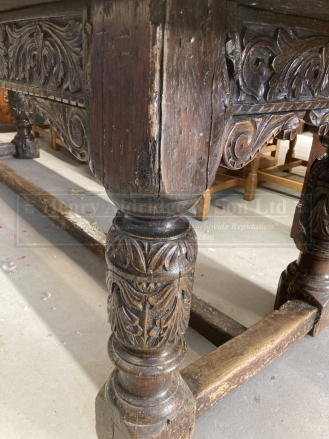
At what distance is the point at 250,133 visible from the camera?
1.98ft

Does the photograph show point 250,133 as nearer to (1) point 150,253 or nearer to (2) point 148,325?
(1) point 150,253

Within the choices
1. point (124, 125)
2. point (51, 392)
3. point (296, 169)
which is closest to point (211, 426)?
point (51, 392)

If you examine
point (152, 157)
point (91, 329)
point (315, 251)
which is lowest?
point (91, 329)

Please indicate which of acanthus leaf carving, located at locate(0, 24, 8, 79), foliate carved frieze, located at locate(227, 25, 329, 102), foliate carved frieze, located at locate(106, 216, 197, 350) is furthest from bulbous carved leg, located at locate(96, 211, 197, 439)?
acanthus leaf carving, located at locate(0, 24, 8, 79)

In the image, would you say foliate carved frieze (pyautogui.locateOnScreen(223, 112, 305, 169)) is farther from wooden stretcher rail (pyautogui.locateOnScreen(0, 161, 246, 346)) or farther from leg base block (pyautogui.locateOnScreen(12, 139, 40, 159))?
leg base block (pyautogui.locateOnScreen(12, 139, 40, 159))

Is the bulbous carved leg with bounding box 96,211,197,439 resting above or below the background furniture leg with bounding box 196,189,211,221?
above

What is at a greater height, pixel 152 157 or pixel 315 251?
pixel 152 157

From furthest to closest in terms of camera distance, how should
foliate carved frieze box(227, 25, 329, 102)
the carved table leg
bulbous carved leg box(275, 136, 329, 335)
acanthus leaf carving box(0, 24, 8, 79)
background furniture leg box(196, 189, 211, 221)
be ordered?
background furniture leg box(196, 189, 211, 221) → bulbous carved leg box(275, 136, 329, 335) → acanthus leaf carving box(0, 24, 8, 79) → foliate carved frieze box(227, 25, 329, 102) → the carved table leg

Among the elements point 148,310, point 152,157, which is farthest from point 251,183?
point 152,157

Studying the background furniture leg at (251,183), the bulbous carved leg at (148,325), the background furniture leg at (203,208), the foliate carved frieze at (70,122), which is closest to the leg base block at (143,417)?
the bulbous carved leg at (148,325)

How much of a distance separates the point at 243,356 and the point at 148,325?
404mm

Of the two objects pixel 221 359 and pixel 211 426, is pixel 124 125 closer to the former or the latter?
pixel 221 359

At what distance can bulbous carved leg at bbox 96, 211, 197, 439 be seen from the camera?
0.60m

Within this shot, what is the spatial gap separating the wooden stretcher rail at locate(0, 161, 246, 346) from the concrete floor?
8cm
